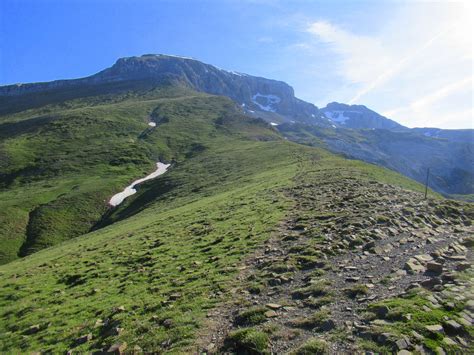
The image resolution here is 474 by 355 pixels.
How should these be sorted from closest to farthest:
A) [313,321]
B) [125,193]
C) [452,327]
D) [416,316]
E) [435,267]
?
[452,327] < [416,316] < [313,321] < [435,267] < [125,193]

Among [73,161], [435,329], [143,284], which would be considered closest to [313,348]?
[435,329]

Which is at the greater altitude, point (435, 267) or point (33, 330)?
point (435, 267)

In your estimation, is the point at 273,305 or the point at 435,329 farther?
the point at 273,305

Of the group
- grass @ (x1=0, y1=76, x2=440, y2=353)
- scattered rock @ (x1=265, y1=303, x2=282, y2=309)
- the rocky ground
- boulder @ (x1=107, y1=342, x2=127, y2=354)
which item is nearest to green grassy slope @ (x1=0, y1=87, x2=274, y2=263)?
grass @ (x1=0, y1=76, x2=440, y2=353)

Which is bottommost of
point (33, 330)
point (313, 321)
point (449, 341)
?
point (33, 330)

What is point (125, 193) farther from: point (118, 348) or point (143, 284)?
point (118, 348)

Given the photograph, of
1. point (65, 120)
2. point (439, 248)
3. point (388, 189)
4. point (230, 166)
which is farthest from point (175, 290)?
point (65, 120)

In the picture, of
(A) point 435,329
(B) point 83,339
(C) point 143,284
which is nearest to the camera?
(A) point 435,329

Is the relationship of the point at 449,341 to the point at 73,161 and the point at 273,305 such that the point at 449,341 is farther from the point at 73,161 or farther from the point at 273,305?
the point at 73,161

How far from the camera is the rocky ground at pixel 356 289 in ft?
37.1

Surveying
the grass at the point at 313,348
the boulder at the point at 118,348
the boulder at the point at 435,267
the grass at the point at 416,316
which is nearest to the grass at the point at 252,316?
the grass at the point at 313,348

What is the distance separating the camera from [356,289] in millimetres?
14852

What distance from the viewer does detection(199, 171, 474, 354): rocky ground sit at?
11.3 metres

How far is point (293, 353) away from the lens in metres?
11.1
